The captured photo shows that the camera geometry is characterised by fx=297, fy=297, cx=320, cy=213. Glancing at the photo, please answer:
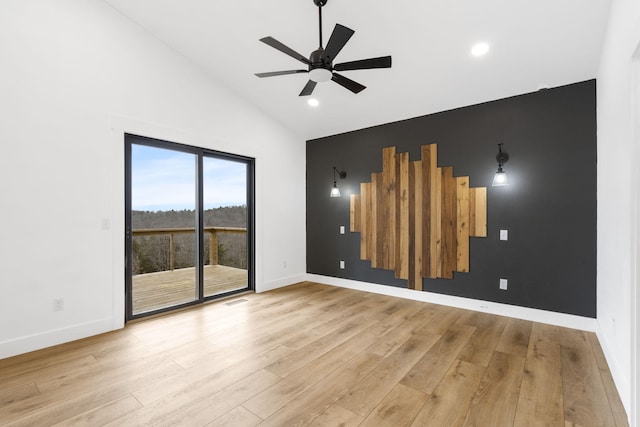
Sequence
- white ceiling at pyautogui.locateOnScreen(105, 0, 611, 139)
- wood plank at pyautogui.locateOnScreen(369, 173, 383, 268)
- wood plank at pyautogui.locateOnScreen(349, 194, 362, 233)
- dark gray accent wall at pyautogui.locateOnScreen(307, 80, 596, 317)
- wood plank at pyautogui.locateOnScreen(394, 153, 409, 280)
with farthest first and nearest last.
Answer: wood plank at pyautogui.locateOnScreen(349, 194, 362, 233) < wood plank at pyautogui.locateOnScreen(369, 173, 383, 268) < wood plank at pyautogui.locateOnScreen(394, 153, 409, 280) < dark gray accent wall at pyautogui.locateOnScreen(307, 80, 596, 317) < white ceiling at pyautogui.locateOnScreen(105, 0, 611, 139)

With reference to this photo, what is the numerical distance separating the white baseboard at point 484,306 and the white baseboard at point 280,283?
722mm

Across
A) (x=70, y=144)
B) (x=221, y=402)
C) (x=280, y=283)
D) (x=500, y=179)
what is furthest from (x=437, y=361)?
(x=70, y=144)

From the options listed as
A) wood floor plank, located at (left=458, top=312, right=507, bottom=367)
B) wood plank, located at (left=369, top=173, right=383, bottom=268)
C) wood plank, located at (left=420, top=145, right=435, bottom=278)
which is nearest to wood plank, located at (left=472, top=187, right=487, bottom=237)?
wood plank, located at (left=420, top=145, right=435, bottom=278)

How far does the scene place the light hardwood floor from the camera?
1881 mm

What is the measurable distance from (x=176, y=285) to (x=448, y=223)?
423 cm

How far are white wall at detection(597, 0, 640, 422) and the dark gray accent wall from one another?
237mm

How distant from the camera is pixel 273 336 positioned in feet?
10.2

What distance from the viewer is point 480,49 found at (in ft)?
9.80

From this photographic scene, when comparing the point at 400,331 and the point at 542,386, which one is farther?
the point at 400,331

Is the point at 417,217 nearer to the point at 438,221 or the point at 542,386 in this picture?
the point at 438,221

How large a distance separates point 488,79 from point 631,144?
1.96m

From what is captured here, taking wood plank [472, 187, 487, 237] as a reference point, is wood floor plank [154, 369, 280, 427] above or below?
below

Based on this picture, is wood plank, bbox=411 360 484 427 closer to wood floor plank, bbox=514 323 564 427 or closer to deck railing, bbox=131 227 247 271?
wood floor plank, bbox=514 323 564 427

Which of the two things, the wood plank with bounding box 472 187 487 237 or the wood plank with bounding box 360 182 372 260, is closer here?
the wood plank with bounding box 472 187 487 237
